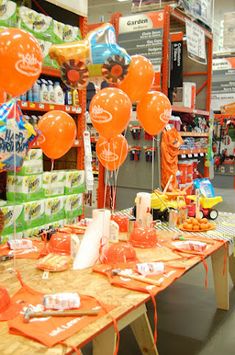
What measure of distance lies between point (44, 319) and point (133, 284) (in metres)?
0.55

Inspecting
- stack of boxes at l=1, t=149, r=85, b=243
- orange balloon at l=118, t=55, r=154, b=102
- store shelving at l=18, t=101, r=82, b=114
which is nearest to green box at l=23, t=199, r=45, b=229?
stack of boxes at l=1, t=149, r=85, b=243

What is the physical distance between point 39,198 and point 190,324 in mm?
1840

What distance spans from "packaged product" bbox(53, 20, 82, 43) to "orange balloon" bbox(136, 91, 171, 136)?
5.10 feet

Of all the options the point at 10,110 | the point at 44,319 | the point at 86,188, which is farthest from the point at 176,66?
the point at 44,319

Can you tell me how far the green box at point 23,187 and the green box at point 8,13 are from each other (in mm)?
1346

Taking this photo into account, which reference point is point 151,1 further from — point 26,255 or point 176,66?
point 26,255

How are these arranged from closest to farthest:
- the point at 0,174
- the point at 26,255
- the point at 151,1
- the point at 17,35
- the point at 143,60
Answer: the point at 17,35, the point at 26,255, the point at 143,60, the point at 0,174, the point at 151,1

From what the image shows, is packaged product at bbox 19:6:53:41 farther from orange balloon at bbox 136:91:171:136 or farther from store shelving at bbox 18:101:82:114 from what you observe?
orange balloon at bbox 136:91:171:136

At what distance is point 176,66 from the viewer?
20.9ft

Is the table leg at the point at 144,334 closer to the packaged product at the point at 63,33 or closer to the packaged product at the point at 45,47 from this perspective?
the packaged product at the point at 45,47

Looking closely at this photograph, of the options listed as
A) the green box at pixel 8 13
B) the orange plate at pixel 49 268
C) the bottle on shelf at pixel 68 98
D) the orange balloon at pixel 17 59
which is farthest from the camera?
the bottle on shelf at pixel 68 98

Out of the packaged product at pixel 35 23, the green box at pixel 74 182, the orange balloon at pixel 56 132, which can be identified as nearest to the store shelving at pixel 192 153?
the green box at pixel 74 182

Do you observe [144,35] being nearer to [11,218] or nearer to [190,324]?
[11,218]

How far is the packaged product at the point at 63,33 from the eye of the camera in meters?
4.22
